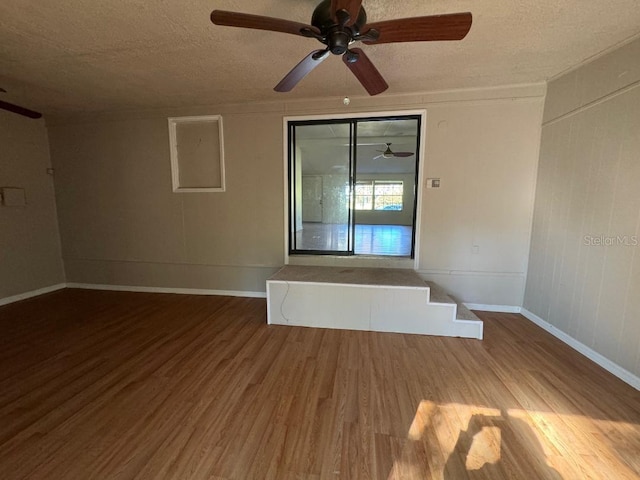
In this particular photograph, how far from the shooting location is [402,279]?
10.4 feet

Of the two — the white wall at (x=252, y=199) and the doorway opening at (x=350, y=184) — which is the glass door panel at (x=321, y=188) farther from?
the white wall at (x=252, y=199)

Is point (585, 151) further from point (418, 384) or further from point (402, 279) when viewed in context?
point (418, 384)

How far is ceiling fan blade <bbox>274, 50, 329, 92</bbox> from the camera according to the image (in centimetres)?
177

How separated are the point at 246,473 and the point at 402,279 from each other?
237 centimetres

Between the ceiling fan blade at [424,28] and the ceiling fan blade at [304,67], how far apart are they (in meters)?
0.31

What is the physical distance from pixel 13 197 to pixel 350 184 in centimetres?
483

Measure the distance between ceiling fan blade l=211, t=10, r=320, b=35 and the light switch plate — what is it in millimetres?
4424

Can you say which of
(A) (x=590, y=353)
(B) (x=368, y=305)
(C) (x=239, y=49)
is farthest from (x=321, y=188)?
(A) (x=590, y=353)

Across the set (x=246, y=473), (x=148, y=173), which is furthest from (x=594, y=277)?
(x=148, y=173)

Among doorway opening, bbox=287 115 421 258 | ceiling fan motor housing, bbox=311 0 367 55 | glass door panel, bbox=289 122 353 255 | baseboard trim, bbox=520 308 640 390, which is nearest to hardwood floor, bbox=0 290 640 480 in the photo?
baseboard trim, bbox=520 308 640 390

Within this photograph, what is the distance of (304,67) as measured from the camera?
1.95 meters

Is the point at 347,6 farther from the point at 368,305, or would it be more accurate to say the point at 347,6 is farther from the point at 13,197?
the point at 13,197

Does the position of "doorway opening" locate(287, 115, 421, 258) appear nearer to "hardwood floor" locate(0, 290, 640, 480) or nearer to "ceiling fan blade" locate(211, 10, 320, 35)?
"hardwood floor" locate(0, 290, 640, 480)

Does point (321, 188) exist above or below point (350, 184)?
above
